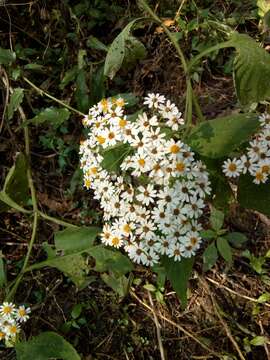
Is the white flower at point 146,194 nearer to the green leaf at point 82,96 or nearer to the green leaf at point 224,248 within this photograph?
the green leaf at point 224,248

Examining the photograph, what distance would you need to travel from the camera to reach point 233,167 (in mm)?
1969

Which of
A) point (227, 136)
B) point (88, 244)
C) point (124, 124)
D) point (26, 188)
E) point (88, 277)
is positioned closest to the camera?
point (227, 136)

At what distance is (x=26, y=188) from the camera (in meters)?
2.73

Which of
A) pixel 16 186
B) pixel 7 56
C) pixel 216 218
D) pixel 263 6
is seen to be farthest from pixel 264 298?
pixel 7 56

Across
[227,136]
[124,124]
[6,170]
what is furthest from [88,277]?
[227,136]

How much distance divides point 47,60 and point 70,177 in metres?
0.82

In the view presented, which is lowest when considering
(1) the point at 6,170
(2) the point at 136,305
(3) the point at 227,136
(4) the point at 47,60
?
(2) the point at 136,305

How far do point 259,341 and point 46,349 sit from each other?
1199mm

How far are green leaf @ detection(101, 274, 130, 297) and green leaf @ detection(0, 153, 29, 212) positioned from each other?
0.63m

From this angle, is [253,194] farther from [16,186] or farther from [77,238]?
[16,186]

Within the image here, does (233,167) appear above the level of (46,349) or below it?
above

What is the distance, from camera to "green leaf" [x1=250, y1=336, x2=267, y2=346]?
2.81m

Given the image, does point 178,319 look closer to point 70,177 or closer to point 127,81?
point 70,177

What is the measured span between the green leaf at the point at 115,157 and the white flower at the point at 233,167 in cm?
41
